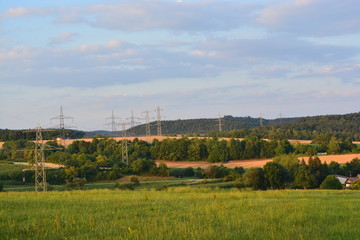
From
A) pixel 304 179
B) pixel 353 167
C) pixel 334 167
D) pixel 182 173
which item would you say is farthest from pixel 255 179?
pixel 353 167

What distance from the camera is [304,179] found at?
6494cm

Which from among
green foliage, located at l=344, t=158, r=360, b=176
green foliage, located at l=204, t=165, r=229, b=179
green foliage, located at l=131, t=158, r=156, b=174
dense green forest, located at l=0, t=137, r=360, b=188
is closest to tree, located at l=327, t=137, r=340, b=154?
dense green forest, located at l=0, t=137, r=360, b=188

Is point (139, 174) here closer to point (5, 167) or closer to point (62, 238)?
point (5, 167)

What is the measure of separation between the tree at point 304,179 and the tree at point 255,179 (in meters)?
7.12

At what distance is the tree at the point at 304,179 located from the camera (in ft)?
210

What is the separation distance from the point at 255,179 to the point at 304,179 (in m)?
10.8

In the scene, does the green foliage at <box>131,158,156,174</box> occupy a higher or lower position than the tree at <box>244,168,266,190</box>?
higher

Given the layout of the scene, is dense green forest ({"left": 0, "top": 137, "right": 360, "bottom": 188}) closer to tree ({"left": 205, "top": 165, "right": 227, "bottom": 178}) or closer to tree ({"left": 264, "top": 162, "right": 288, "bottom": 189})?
tree ({"left": 205, "top": 165, "right": 227, "bottom": 178})

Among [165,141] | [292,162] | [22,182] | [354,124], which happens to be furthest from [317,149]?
[22,182]

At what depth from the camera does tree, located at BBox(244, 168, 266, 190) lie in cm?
5903

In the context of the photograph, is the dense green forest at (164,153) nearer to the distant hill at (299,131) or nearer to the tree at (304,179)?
the tree at (304,179)

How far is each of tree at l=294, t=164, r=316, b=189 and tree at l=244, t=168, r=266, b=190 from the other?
7.12 metres

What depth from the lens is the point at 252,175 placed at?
2362 inches

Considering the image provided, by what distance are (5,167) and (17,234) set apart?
68.6 meters
